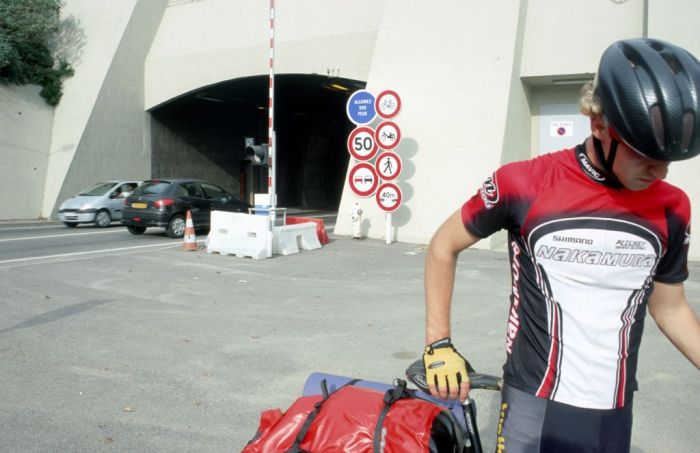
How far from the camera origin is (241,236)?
12180 mm

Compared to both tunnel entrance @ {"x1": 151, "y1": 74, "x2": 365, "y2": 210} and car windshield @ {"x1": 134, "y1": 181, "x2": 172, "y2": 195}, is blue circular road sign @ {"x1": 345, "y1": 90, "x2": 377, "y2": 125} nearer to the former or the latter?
car windshield @ {"x1": 134, "y1": 181, "x2": 172, "y2": 195}

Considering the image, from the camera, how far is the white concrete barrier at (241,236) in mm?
11891

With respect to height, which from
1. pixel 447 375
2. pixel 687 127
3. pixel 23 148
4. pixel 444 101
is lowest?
pixel 447 375

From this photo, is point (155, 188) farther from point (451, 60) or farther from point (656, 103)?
point (656, 103)

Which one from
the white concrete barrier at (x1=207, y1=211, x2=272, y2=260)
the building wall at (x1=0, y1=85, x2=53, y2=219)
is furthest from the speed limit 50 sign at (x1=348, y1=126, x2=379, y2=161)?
the building wall at (x1=0, y1=85, x2=53, y2=219)

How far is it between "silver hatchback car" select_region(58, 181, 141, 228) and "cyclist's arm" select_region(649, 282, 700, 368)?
18449 millimetres

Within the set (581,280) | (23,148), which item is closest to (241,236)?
(581,280)

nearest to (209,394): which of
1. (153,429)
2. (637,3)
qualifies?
(153,429)

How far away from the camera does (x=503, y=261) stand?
12.2 metres

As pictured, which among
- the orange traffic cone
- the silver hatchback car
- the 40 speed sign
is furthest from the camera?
the silver hatchback car

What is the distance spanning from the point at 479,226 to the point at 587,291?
1.26ft

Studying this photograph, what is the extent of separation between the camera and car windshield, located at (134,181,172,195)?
630 inches

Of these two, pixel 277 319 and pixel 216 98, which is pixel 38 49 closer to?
pixel 216 98

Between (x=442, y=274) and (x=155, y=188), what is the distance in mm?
15094
